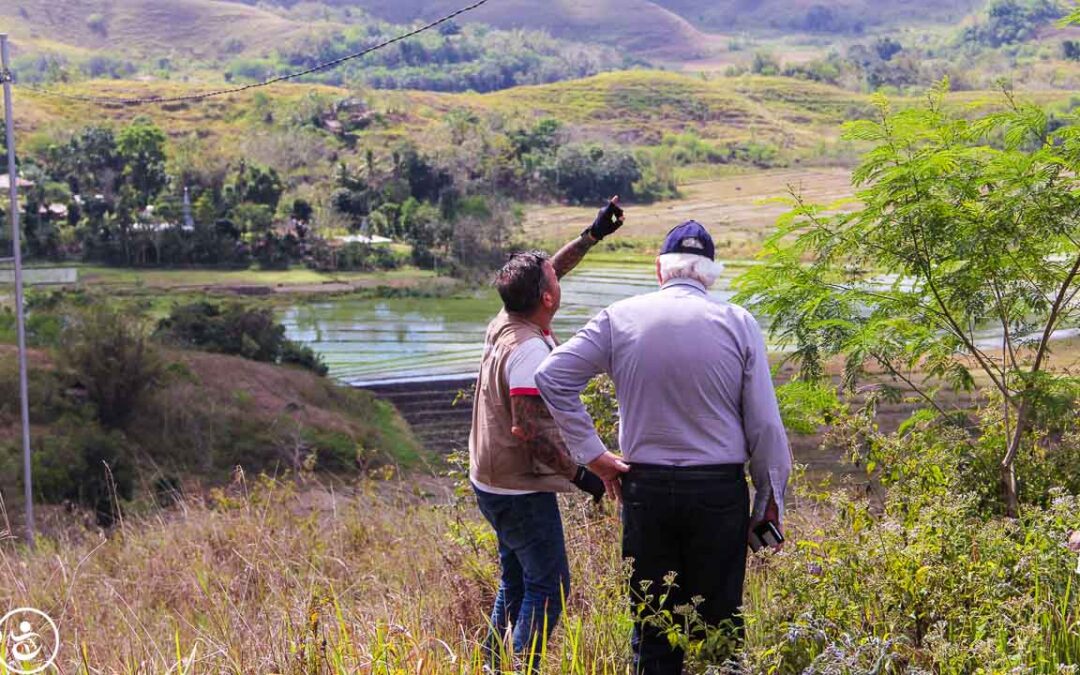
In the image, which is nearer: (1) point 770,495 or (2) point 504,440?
(1) point 770,495

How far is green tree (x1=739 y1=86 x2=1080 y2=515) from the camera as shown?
4.58m

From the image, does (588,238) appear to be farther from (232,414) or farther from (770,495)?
(232,414)

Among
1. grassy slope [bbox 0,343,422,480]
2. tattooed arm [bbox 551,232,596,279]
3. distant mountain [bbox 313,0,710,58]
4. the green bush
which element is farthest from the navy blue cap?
distant mountain [bbox 313,0,710,58]

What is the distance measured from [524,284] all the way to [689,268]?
492mm

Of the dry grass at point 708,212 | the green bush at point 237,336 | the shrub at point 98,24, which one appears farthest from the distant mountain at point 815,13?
the green bush at point 237,336

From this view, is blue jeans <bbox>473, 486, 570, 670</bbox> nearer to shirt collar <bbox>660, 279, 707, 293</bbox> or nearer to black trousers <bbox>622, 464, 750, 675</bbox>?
black trousers <bbox>622, 464, 750, 675</bbox>

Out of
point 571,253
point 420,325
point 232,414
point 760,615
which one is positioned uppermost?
point 571,253

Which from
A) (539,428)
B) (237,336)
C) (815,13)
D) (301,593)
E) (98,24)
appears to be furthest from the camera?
(815,13)

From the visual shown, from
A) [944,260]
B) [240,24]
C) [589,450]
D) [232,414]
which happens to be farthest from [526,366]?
[240,24]

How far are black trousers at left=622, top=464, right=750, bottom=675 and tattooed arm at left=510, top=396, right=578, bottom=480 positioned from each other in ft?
0.87

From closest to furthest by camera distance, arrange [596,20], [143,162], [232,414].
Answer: [232,414]
[143,162]
[596,20]

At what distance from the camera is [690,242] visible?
3.04m

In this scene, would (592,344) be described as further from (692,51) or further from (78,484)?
(692,51)

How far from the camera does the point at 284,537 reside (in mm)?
5227
